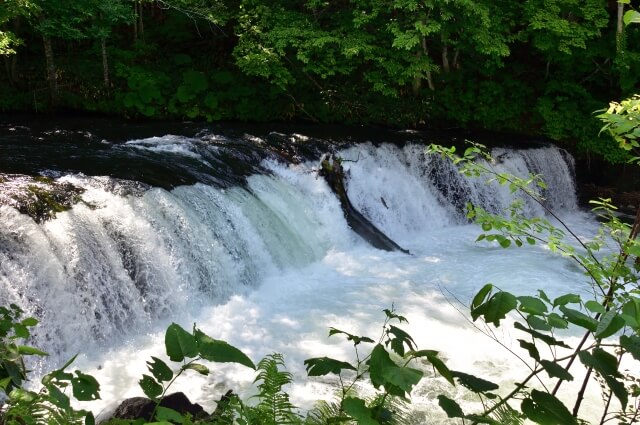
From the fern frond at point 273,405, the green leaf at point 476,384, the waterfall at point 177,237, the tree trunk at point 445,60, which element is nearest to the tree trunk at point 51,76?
the waterfall at point 177,237

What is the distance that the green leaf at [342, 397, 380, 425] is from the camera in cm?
156

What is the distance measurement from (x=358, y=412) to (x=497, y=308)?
1.72ft

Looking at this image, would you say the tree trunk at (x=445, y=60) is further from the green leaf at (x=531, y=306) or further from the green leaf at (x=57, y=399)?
the green leaf at (x=57, y=399)

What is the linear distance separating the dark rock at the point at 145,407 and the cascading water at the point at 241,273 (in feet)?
3.28

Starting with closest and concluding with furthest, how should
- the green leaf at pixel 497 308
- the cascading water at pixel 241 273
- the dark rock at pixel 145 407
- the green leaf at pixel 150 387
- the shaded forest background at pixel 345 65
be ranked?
the green leaf at pixel 497 308
the green leaf at pixel 150 387
the dark rock at pixel 145 407
the cascading water at pixel 241 273
the shaded forest background at pixel 345 65

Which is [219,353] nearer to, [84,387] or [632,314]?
[84,387]

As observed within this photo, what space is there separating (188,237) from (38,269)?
1874mm

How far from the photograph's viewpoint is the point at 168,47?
15.0 meters

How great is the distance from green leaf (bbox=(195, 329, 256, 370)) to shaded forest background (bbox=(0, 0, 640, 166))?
1051 cm

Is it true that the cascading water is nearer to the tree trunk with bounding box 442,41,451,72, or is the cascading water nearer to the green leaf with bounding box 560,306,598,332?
the green leaf with bounding box 560,306,598,332

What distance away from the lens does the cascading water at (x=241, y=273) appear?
17.9ft

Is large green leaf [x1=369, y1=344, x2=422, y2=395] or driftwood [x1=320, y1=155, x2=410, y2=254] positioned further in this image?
driftwood [x1=320, y1=155, x2=410, y2=254]

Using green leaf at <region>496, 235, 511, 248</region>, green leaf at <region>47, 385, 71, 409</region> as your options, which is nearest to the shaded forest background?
green leaf at <region>496, 235, 511, 248</region>

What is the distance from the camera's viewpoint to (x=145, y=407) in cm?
365
